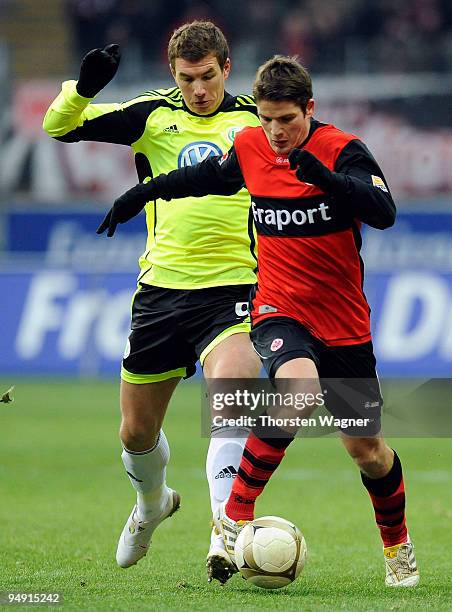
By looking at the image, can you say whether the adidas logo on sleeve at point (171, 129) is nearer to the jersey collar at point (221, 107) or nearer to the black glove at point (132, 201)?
the jersey collar at point (221, 107)

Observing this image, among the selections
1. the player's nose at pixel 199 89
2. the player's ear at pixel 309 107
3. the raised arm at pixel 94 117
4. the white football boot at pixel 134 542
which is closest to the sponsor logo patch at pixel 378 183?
the player's ear at pixel 309 107

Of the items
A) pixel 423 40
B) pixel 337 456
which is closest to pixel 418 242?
pixel 423 40

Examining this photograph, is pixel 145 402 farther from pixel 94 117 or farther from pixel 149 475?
pixel 94 117

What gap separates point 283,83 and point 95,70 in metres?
1.27

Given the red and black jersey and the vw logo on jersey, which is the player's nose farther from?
the red and black jersey

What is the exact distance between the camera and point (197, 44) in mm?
5965

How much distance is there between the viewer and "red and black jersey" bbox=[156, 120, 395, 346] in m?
5.32

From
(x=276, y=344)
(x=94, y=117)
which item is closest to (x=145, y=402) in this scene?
(x=276, y=344)

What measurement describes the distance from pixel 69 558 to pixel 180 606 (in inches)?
66.4

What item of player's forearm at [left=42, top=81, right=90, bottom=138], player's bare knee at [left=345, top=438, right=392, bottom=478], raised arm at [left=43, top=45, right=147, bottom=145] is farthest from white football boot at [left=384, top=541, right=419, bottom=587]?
player's forearm at [left=42, top=81, right=90, bottom=138]

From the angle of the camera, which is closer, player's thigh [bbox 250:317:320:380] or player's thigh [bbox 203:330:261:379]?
player's thigh [bbox 250:317:320:380]

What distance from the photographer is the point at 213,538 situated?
5406 millimetres

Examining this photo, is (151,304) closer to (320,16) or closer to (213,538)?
(213,538)

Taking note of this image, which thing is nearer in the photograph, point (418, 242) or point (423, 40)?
point (418, 242)
